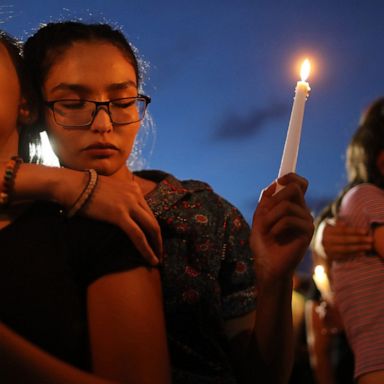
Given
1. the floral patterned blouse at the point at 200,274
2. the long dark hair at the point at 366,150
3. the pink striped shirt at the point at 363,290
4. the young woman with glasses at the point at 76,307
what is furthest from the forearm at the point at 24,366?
the long dark hair at the point at 366,150

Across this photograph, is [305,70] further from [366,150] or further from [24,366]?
[366,150]

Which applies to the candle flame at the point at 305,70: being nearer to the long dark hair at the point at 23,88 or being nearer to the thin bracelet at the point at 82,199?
the thin bracelet at the point at 82,199

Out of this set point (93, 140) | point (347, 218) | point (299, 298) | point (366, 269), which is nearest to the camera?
point (93, 140)

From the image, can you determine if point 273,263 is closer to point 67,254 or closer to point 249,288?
point 249,288

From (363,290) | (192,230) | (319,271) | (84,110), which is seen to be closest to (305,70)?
(192,230)

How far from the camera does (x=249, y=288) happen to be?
1.52m

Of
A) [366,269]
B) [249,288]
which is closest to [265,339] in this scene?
[249,288]

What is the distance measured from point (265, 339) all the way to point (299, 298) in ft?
14.2

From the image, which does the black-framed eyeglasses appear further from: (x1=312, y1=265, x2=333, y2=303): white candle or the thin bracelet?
(x1=312, y1=265, x2=333, y2=303): white candle

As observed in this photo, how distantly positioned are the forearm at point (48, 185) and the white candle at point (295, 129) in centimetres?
46

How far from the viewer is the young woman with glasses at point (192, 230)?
4.28ft

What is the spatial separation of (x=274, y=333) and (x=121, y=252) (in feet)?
1.78

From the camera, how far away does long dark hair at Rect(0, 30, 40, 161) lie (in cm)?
141

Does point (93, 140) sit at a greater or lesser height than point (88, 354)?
greater
